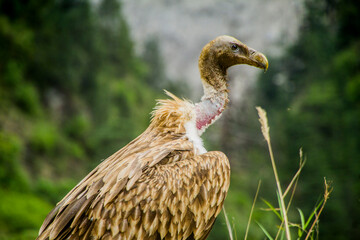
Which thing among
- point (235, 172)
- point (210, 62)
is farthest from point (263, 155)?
point (210, 62)

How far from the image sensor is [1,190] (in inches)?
872

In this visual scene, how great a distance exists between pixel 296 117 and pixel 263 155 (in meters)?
10.4

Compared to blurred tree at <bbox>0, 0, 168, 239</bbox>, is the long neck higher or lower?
lower

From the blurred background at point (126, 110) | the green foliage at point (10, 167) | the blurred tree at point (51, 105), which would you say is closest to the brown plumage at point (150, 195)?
the blurred background at point (126, 110)

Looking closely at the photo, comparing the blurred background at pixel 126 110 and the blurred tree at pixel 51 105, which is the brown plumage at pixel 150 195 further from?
the blurred tree at pixel 51 105

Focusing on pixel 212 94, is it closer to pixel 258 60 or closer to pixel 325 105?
pixel 258 60

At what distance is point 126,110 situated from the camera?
4700cm

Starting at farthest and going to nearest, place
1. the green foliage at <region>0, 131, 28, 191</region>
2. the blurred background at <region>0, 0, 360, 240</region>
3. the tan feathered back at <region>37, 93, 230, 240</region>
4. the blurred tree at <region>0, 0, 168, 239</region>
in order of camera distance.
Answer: the blurred tree at <region>0, 0, 168, 239</region>, the blurred background at <region>0, 0, 360, 240</region>, the green foliage at <region>0, 131, 28, 191</region>, the tan feathered back at <region>37, 93, 230, 240</region>

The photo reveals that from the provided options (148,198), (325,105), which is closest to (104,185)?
(148,198)

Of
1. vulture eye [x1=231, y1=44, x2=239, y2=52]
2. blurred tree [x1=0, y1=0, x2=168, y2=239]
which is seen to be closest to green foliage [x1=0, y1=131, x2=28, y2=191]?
blurred tree [x1=0, y1=0, x2=168, y2=239]

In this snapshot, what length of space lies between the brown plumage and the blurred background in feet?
41.3

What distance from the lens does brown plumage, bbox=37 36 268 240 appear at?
3.71m

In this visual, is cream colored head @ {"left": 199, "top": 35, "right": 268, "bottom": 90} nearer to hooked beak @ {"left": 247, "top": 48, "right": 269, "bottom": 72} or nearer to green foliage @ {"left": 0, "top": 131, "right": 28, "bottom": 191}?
hooked beak @ {"left": 247, "top": 48, "right": 269, "bottom": 72}

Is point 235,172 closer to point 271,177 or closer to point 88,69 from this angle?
point 271,177
